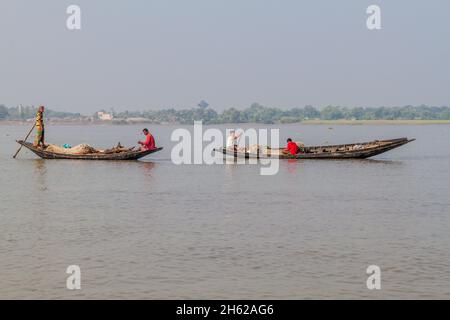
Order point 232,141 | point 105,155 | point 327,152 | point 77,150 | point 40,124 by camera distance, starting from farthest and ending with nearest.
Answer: point 232,141
point 327,152
point 77,150
point 105,155
point 40,124

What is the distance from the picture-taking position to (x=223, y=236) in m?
18.7

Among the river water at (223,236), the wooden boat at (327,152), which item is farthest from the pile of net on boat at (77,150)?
the wooden boat at (327,152)

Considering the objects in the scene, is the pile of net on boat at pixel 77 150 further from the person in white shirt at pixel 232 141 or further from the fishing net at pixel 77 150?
the person in white shirt at pixel 232 141

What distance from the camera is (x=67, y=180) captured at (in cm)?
3303

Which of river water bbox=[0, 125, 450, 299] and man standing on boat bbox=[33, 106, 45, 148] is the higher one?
man standing on boat bbox=[33, 106, 45, 148]

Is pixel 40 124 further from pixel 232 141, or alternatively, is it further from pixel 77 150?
pixel 232 141

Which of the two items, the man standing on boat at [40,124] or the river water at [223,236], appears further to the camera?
the man standing on boat at [40,124]

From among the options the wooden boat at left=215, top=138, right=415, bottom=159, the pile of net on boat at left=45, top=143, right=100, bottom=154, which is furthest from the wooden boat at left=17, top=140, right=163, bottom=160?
the wooden boat at left=215, top=138, right=415, bottom=159

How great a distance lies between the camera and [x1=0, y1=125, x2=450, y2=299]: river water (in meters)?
13.6

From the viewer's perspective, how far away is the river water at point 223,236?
13641 millimetres

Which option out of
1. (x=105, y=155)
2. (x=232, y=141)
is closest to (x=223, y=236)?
(x=105, y=155)

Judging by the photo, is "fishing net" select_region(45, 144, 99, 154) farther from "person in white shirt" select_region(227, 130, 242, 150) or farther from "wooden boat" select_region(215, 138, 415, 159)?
"wooden boat" select_region(215, 138, 415, 159)
